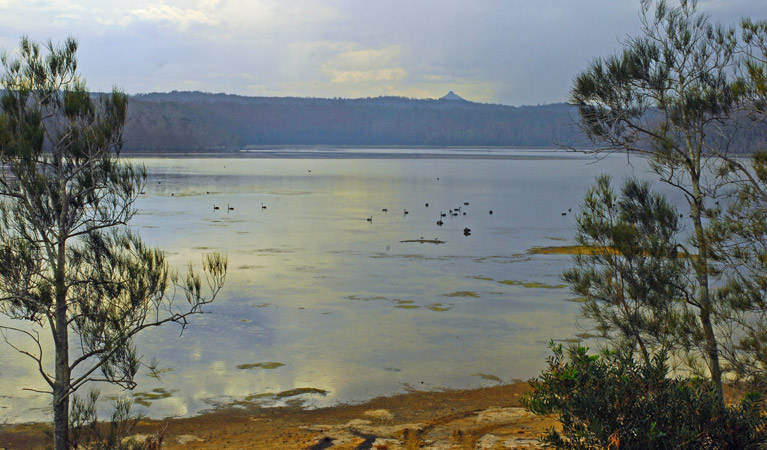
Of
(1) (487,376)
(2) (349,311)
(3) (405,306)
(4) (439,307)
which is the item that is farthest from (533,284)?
(1) (487,376)

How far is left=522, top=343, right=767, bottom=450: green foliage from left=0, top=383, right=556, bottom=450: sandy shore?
314cm

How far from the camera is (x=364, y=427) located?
9562 mm

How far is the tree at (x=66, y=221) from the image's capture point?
23.1ft

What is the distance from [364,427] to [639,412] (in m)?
5.10

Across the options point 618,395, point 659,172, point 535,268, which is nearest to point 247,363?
point 659,172

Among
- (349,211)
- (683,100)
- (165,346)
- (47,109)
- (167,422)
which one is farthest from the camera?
(349,211)

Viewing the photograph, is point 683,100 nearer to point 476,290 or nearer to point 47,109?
point 47,109

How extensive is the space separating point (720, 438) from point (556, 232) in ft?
87.0

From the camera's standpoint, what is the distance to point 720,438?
5.03 meters

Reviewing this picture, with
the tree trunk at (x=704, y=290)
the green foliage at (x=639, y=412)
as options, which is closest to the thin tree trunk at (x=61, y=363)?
the green foliage at (x=639, y=412)

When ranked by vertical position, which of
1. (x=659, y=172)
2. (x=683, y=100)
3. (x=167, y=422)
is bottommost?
(x=167, y=422)

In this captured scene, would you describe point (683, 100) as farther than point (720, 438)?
Yes

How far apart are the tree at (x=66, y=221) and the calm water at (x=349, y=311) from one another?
3.29m

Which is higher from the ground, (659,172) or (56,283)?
(659,172)
